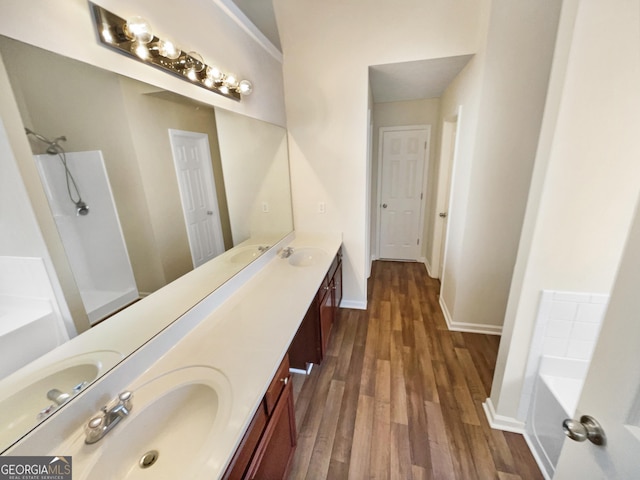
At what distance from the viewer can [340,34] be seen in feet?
7.13

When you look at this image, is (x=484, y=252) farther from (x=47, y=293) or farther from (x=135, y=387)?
(x=47, y=293)

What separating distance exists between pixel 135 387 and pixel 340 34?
9.01 feet

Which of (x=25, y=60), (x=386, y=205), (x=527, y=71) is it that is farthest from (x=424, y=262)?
(x=25, y=60)

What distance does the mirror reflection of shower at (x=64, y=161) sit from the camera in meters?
0.75

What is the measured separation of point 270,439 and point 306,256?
5.16ft

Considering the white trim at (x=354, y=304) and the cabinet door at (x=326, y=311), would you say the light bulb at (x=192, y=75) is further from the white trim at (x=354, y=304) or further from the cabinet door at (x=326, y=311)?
the white trim at (x=354, y=304)

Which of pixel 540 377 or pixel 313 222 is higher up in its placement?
pixel 313 222

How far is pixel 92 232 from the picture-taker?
0.88 metres

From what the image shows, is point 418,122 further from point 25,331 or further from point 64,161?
point 25,331

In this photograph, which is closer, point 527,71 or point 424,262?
point 527,71

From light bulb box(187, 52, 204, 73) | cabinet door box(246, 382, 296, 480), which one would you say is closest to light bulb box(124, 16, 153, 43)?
light bulb box(187, 52, 204, 73)

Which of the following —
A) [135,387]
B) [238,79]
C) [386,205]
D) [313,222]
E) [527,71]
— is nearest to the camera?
[135,387]

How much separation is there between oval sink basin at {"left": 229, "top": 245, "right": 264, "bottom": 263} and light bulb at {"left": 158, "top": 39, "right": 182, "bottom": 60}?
3.59 feet

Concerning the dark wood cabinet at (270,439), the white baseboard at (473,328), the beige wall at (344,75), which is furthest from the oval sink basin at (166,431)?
the white baseboard at (473,328)
